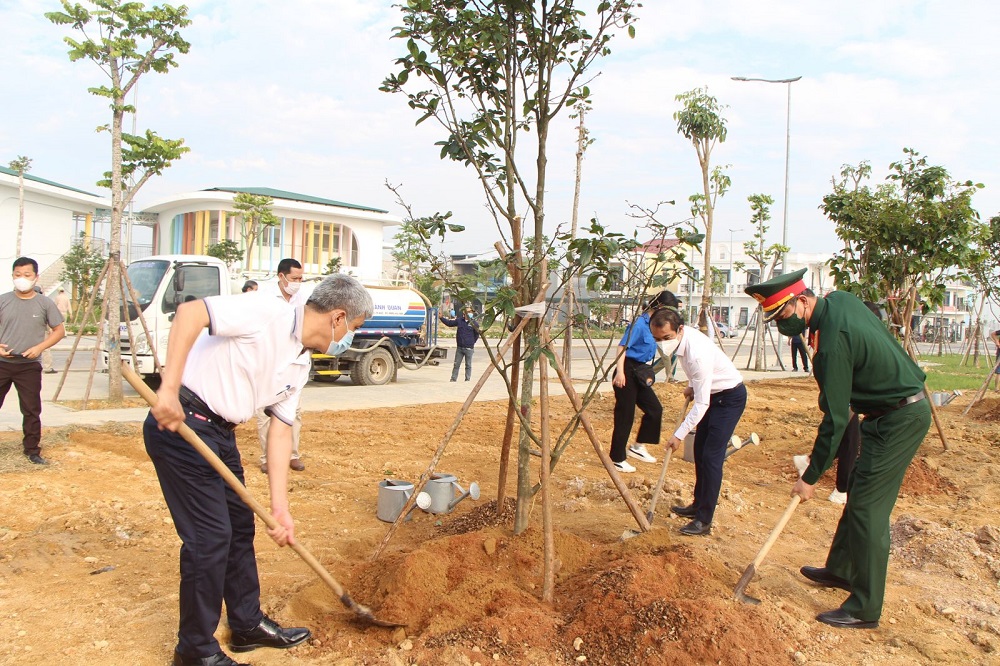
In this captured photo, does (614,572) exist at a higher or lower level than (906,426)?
lower

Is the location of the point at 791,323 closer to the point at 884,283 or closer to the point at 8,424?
the point at 884,283

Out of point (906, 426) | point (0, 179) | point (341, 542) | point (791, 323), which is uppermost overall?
point (0, 179)

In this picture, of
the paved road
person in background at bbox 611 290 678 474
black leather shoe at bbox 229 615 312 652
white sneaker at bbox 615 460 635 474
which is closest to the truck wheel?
the paved road

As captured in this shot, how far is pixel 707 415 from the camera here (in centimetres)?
540

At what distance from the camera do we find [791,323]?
3844 millimetres

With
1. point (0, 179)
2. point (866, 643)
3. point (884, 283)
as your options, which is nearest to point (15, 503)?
point (866, 643)

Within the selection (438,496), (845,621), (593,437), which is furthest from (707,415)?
(438,496)

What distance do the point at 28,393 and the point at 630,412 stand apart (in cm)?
529

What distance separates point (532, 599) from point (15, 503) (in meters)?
3.89

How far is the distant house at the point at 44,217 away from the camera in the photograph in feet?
99.0

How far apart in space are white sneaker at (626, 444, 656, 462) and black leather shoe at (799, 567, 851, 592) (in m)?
3.42

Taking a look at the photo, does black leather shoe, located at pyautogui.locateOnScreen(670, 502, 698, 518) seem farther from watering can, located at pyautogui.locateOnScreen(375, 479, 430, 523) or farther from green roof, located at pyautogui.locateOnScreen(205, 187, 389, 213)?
green roof, located at pyautogui.locateOnScreen(205, 187, 389, 213)

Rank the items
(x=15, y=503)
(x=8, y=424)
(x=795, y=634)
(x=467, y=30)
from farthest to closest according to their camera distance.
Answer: (x=8, y=424), (x=15, y=503), (x=467, y=30), (x=795, y=634)

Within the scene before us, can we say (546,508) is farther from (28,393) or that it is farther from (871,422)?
(28,393)
